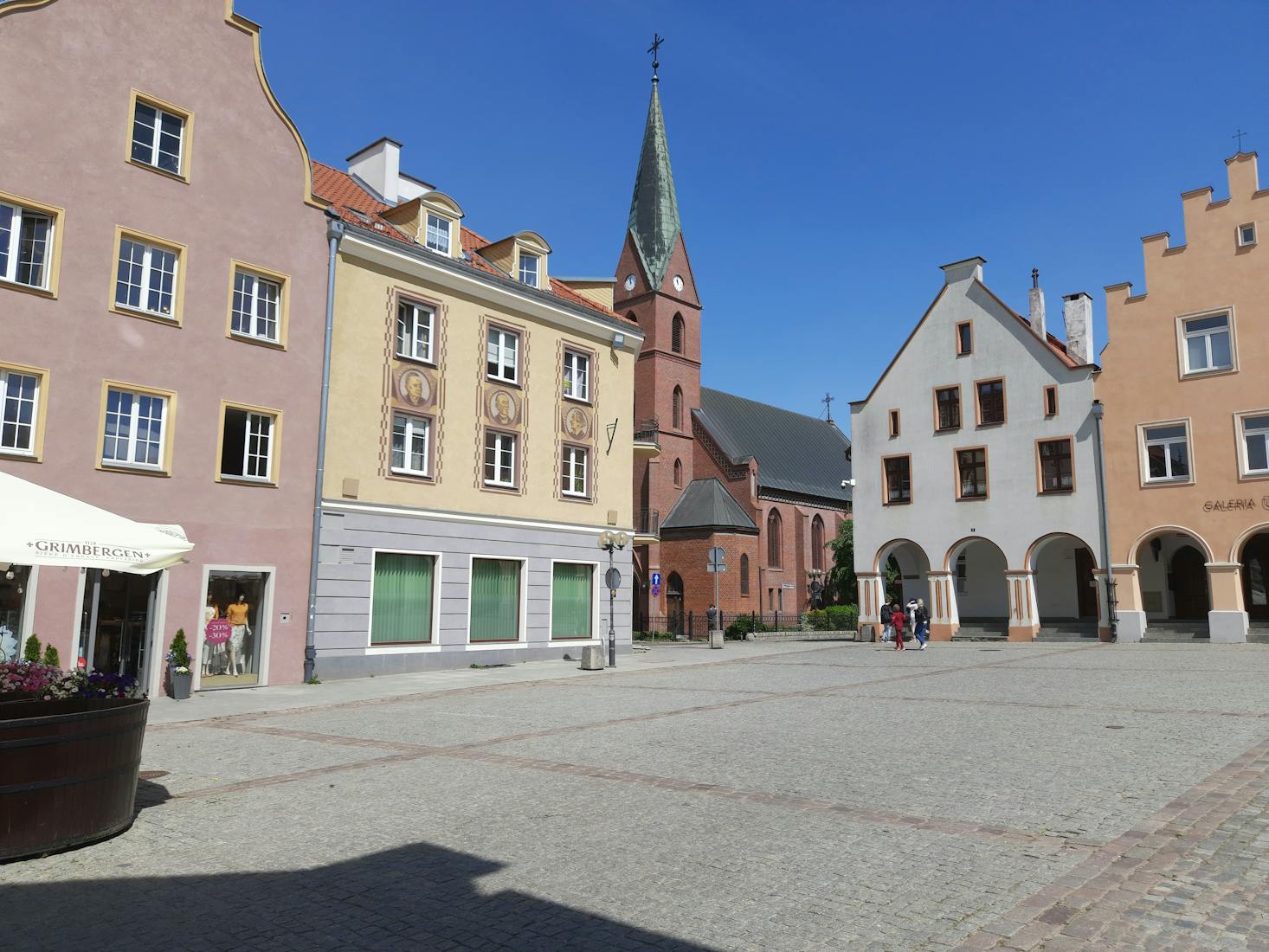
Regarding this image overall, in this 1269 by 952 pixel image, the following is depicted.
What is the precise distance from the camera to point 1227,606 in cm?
2923

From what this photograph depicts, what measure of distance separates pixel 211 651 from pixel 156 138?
10443mm

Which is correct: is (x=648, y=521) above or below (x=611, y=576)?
above

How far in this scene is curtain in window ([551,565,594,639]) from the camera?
26.6 meters

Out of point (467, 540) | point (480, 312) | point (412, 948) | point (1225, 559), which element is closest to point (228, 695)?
point (467, 540)

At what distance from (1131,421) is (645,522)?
2766cm

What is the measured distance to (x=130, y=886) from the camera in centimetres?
584

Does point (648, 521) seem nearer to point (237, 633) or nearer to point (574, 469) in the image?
point (574, 469)

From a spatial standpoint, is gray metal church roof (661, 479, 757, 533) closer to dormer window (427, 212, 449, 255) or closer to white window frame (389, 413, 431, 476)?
dormer window (427, 212, 449, 255)

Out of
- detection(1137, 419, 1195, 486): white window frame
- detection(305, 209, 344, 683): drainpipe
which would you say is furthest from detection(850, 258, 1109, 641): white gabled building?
detection(305, 209, 344, 683): drainpipe

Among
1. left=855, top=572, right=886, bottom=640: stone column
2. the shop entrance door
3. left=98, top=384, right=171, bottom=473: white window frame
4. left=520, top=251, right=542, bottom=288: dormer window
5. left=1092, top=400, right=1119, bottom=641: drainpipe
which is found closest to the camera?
the shop entrance door

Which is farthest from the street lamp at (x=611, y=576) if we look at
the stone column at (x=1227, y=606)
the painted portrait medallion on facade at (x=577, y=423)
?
the stone column at (x=1227, y=606)

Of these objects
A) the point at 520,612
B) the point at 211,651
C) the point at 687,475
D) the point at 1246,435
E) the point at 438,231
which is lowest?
the point at 211,651

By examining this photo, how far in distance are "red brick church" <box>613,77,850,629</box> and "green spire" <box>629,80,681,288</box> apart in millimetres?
64

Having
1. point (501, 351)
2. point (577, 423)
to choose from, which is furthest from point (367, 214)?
point (577, 423)
